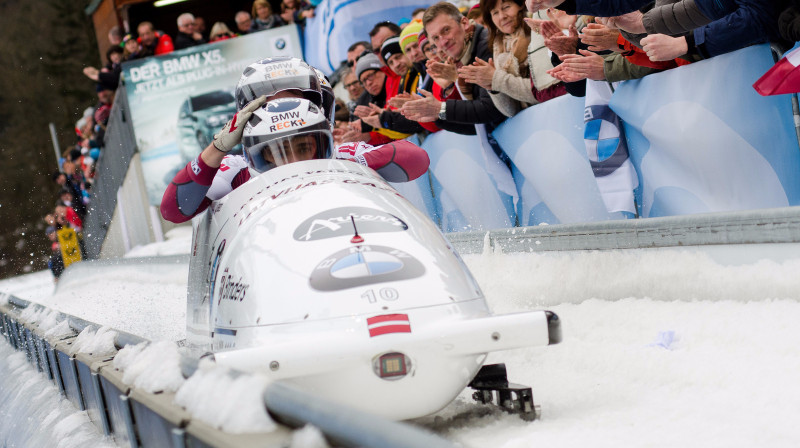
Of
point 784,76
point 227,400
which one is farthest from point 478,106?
point 227,400

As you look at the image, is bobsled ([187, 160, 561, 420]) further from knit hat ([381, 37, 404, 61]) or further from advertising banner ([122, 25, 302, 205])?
advertising banner ([122, 25, 302, 205])

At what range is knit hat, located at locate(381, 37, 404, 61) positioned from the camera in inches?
263

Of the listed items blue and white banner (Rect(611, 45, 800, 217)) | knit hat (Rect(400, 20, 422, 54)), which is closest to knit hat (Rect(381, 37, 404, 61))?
knit hat (Rect(400, 20, 422, 54))

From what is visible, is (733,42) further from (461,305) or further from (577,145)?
(461,305)

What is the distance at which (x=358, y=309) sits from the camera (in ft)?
6.35

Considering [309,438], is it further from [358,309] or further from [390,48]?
[390,48]

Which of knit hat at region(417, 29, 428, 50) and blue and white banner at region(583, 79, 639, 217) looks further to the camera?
knit hat at region(417, 29, 428, 50)

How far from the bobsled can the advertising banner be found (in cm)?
1067

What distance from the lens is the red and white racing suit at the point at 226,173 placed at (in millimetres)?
3168

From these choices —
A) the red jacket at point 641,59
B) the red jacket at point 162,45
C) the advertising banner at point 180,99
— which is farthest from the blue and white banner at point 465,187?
the red jacket at point 162,45

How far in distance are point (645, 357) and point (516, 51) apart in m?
2.75

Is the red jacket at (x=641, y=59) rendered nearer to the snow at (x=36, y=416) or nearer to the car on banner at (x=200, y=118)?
the snow at (x=36, y=416)

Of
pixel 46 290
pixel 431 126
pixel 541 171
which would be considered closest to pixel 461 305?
pixel 541 171

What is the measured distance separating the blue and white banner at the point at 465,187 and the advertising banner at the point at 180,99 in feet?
23.9
